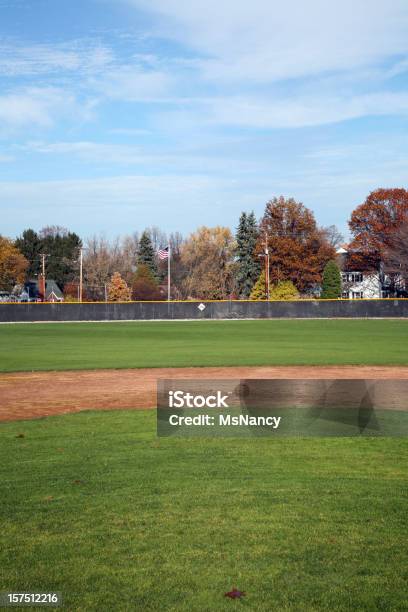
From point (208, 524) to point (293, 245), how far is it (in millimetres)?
87206

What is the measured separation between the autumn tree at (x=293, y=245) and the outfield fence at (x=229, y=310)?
28406 millimetres

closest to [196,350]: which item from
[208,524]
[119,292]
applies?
[208,524]

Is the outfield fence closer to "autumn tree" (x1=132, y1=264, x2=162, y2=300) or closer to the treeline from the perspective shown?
the treeline

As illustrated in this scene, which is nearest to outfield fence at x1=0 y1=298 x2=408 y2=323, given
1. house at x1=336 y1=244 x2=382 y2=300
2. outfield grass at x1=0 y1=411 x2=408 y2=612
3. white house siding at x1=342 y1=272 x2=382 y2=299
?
house at x1=336 y1=244 x2=382 y2=300

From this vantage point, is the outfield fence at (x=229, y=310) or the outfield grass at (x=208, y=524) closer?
the outfield grass at (x=208, y=524)

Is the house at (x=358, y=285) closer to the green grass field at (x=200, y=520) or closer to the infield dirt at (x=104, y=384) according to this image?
the infield dirt at (x=104, y=384)

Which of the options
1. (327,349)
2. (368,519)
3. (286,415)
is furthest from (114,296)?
(368,519)

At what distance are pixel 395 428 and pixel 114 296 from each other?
82.2 metres

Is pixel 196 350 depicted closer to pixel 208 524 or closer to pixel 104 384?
pixel 104 384

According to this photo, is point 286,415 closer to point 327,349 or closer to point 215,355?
point 215,355

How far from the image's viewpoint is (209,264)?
107 meters

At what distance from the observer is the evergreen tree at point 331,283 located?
8225 centimetres

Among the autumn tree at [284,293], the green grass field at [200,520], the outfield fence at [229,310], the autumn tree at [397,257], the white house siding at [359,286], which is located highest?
the autumn tree at [397,257]

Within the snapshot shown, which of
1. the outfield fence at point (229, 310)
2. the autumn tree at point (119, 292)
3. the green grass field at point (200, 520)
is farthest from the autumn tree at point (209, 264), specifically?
the green grass field at point (200, 520)
